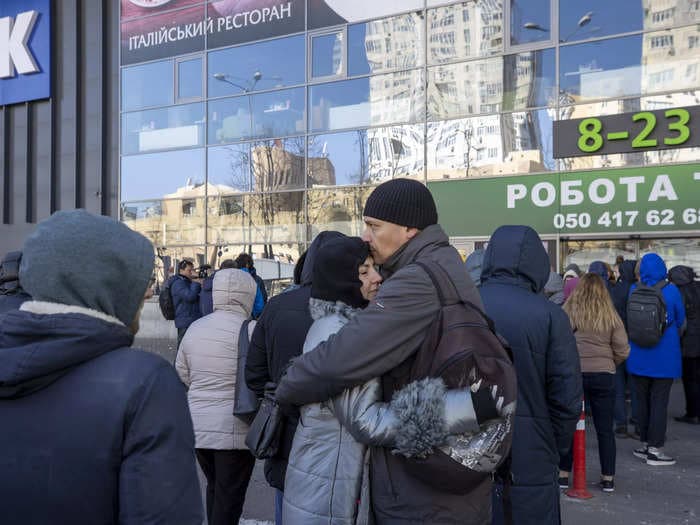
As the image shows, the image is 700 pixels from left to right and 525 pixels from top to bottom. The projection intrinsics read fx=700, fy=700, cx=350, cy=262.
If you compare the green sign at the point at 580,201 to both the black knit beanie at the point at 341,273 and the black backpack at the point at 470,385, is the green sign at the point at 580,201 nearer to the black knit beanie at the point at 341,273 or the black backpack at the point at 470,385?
the black knit beanie at the point at 341,273

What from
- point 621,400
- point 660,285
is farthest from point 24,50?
point 660,285

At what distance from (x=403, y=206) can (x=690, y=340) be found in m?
7.00

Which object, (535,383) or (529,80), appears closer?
(535,383)

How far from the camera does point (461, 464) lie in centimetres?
211

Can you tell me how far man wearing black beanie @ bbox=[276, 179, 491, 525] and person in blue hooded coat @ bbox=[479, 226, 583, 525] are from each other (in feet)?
2.89

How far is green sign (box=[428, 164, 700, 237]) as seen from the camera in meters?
11.7

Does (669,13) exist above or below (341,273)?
above

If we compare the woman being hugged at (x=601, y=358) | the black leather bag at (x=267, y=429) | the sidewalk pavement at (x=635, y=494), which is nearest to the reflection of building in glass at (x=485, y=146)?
the sidewalk pavement at (x=635, y=494)

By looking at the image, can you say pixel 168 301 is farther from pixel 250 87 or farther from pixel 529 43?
pixel 529 43

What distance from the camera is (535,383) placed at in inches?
127

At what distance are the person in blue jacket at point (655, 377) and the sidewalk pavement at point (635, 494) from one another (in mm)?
216

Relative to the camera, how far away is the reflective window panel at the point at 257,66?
1563 centimetres

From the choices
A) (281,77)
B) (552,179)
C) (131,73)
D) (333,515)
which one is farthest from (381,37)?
(333,515)

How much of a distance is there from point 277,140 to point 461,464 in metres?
14.3
